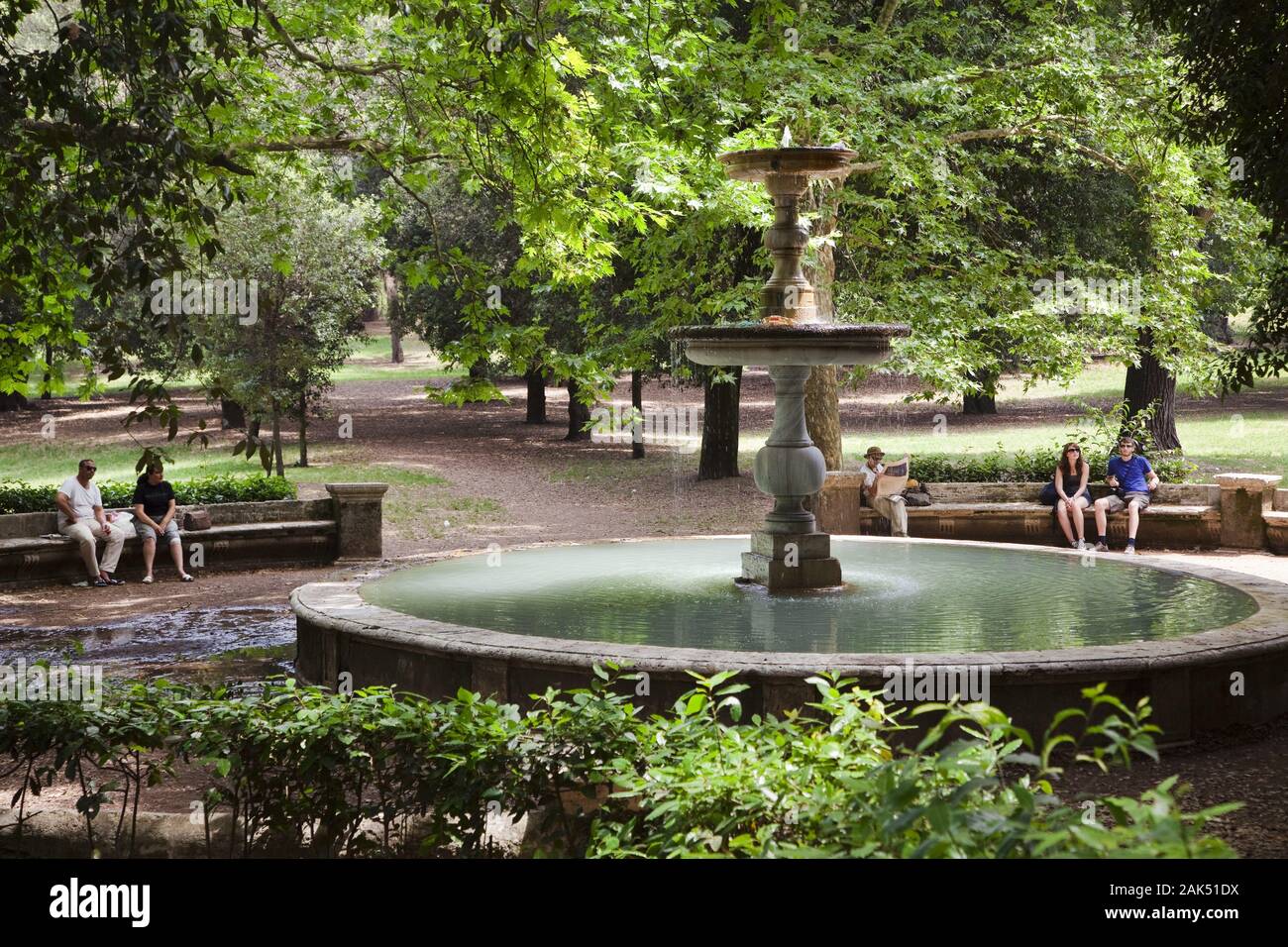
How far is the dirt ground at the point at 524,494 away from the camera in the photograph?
680cm

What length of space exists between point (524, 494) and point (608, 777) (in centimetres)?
1914

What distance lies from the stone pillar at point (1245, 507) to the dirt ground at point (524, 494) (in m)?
6.49

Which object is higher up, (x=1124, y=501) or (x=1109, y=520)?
(x=1124, y=501)

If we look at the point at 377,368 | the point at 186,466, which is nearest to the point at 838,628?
the point at 186,466

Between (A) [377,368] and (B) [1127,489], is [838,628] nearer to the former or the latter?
(B) [1127,489]

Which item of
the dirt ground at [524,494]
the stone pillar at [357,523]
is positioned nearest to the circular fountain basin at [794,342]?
the dirt ground at [524,494]

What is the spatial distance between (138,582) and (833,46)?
425 inches

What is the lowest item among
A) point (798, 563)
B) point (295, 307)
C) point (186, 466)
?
point (186, 466)

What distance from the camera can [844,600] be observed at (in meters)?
9.38

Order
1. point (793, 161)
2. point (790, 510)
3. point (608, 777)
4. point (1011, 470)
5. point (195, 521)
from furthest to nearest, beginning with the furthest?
point (1011, 470) → point (195, 521) → point (790, 510) → point (793, 161) → point (608, 777)

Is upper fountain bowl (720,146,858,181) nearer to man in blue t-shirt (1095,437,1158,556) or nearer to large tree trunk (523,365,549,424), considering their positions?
man in blue t-shirt (1095,437,1158,556)

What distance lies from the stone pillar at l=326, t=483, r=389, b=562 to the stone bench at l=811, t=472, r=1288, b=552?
4960 mm
